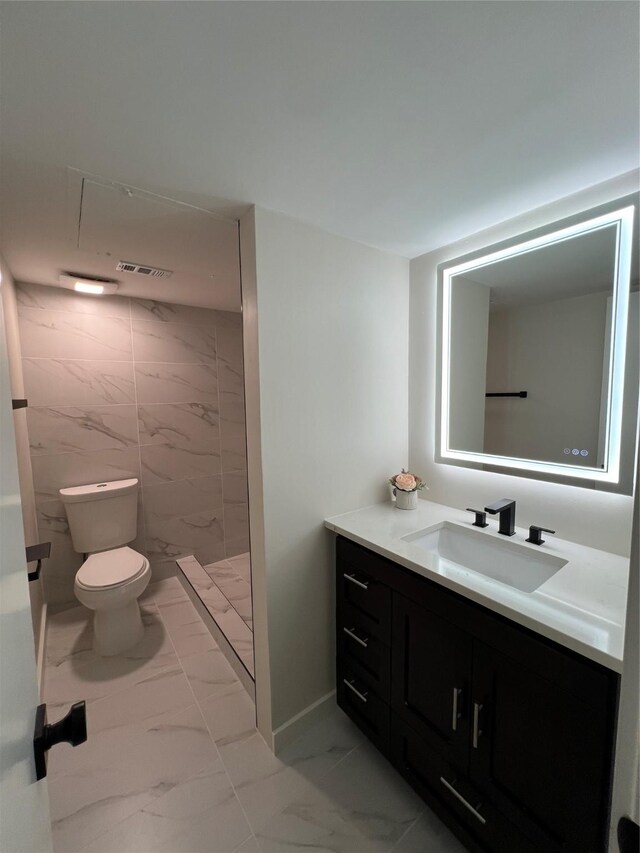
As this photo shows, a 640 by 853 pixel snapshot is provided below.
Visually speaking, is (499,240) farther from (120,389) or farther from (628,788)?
(120,389)

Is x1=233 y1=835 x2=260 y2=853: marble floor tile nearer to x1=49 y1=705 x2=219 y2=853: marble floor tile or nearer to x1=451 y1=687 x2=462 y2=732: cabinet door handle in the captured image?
x1=49 y1=705 x2=219 y2=853: marble floor tile

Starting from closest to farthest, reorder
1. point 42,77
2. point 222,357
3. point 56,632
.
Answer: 1. point 42,77
2. point 56,632
3. point 222,357

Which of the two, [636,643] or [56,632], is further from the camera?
[56,632]

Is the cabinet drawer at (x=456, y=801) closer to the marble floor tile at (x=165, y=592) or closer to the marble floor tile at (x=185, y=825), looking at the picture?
the marble floor tile at (x=185, y=825)

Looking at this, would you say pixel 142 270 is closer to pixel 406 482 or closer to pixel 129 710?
pixel 406 482

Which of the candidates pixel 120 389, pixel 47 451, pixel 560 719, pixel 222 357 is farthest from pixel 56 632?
pixel 560 719

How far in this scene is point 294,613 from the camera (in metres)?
1.52

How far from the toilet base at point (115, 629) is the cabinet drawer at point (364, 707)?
1.33m

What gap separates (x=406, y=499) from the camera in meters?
1.74

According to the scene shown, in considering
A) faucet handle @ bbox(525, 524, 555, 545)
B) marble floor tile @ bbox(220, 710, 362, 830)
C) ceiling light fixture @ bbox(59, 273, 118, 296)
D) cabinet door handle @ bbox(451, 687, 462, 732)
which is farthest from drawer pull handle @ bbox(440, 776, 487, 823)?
ceiling light fixture @ bbox(59, 273, 118, 296)

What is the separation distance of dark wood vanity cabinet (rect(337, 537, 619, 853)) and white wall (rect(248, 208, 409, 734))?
209 millimetres

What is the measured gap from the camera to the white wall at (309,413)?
4.58ft

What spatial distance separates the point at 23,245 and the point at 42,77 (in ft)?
3.69

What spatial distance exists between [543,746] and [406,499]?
3.20 feet
